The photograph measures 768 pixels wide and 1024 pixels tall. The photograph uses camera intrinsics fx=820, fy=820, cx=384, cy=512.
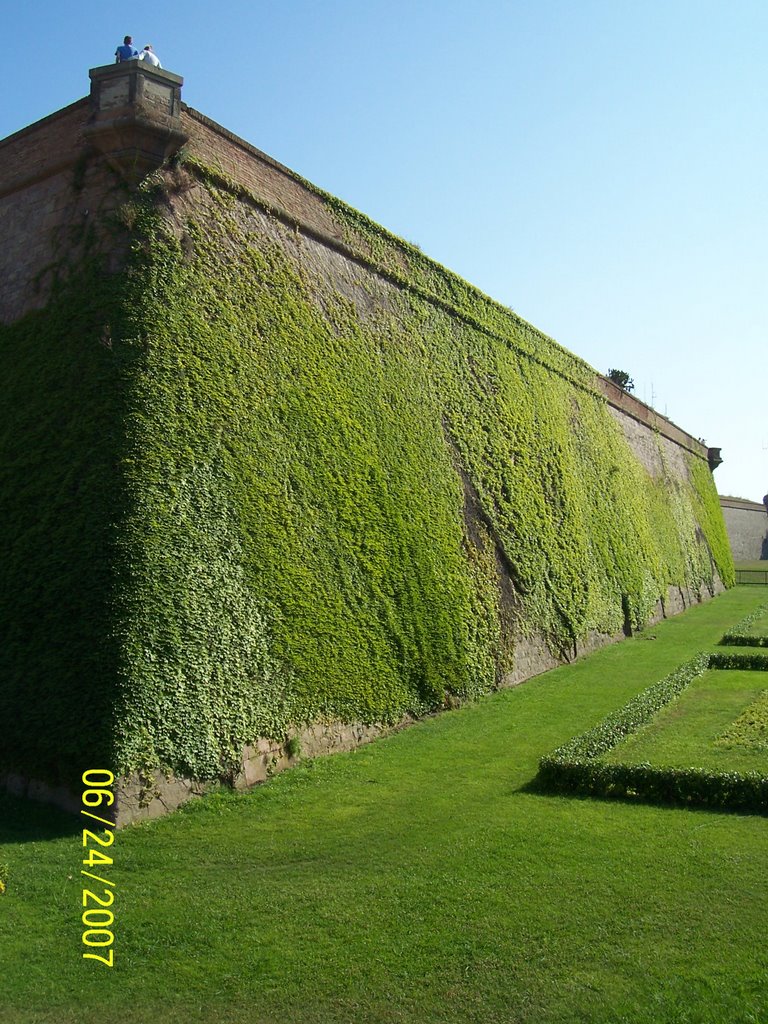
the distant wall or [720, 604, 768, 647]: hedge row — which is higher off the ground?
the distant wall

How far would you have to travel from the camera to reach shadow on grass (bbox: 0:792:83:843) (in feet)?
18.5

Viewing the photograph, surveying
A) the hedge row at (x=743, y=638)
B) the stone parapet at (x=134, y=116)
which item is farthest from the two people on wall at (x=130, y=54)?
the hedge row at (x=743, y=638)

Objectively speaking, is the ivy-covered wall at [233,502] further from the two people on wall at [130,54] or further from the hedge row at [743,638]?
the hedge row at [743,638]

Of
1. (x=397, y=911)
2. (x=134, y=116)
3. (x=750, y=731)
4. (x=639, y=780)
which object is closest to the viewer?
(x=397, y=911)

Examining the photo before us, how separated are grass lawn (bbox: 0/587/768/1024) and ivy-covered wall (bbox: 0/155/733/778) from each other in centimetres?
89

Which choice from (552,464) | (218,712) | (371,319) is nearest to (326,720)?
(218,712)

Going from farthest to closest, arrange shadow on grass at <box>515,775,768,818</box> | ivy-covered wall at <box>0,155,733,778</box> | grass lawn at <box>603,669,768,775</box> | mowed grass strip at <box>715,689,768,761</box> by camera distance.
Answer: mowed grass strip at <box>715,689,768,761</box>
grass lawn at <box>603,669,768,775</box>
ivy-covered wall at <box>0,155,733,778</box>
shadow on grass at <box>515,775,768,818</box>

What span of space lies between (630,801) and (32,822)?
177 inches

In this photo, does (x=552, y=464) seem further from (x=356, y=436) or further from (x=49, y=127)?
(x=49, y=127)

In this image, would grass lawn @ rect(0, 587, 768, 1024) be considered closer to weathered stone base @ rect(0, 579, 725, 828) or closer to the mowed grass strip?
weathered stone base @ rect(0, 579, 725, 828)

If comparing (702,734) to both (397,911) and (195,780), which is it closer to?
(397,911)

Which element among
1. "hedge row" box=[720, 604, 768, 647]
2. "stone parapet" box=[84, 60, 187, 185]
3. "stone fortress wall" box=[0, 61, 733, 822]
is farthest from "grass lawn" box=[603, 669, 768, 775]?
"stone parapet" box=[84, 60, 187, 185]

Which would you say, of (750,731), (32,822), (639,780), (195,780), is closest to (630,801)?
(639,780)

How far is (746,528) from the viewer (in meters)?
45.1
